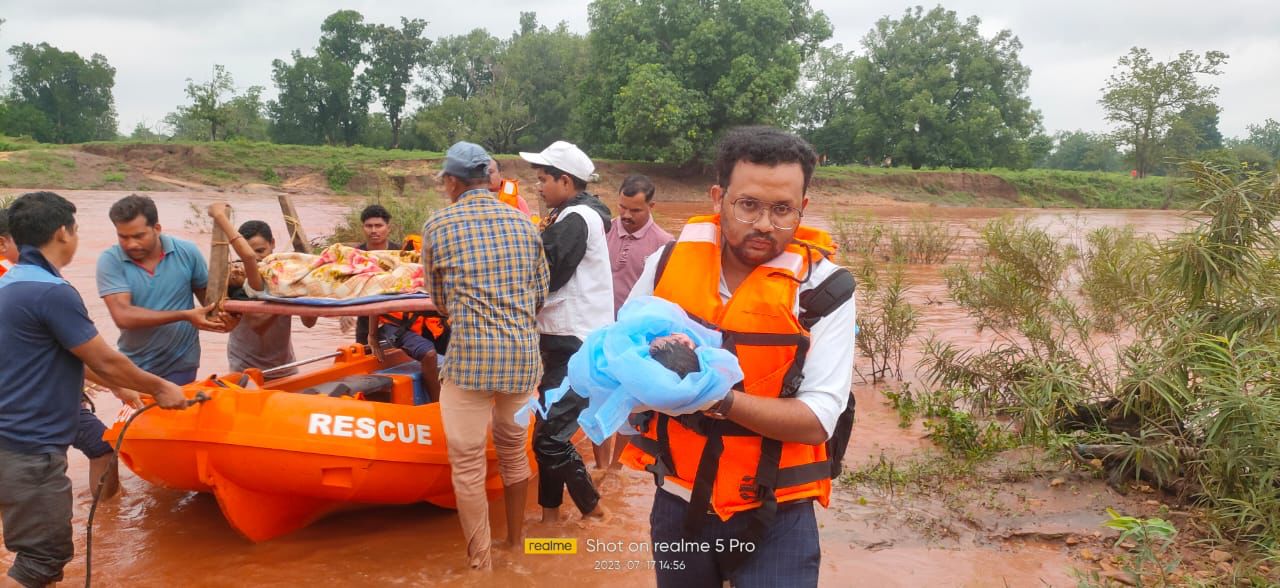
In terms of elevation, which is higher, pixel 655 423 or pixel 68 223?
pixel 68 223

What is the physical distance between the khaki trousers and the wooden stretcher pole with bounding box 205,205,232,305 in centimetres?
115

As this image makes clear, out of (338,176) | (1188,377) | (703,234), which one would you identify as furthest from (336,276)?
(338,176)

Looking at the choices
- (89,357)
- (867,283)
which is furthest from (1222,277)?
(89,357)

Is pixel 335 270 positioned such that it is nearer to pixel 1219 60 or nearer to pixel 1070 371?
pixel 1070 371

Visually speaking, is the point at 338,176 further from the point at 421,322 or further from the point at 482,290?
the point at 482,290

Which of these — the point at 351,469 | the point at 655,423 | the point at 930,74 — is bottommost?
the point at 351,469

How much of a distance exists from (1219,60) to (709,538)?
44.1 meters

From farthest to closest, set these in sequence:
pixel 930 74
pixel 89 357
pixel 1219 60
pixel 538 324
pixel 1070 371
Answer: pixel 930 74, pixel 1219 60, pixel 1070 371, pixel 538 324, pixel 89 357

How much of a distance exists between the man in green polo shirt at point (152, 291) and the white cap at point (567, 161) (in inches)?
64.5

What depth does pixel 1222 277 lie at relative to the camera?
12.8ft

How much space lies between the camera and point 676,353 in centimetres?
153

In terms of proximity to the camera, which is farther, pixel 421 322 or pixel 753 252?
pixel 421 322

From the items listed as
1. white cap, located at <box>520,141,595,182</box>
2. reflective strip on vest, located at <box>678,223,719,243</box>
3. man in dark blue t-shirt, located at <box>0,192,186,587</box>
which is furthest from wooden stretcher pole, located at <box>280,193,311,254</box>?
reflective strip on vest, located at <box>678,223,719,243</box>

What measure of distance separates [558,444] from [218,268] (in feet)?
5.62
